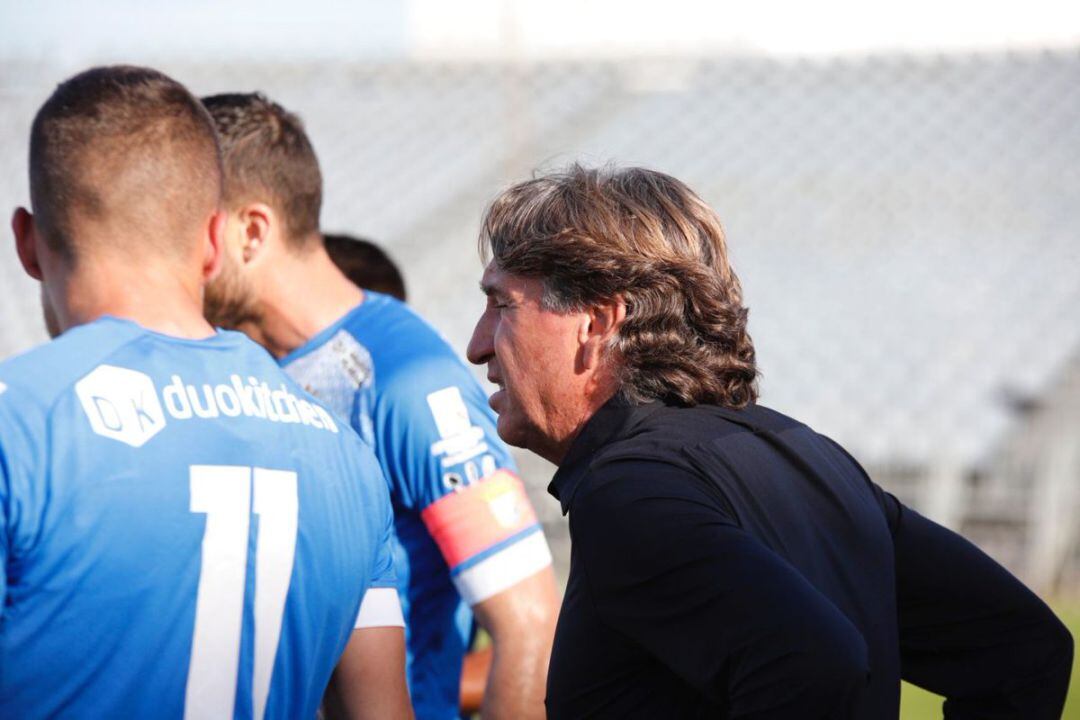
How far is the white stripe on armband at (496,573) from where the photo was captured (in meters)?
2.20

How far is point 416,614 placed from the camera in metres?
2.36

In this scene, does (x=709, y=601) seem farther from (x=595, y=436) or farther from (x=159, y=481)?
(x=159, y=481)

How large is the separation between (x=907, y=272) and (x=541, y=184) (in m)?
9.47

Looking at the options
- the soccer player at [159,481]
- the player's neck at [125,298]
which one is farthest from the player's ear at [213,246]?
the player's neck at [125,298]

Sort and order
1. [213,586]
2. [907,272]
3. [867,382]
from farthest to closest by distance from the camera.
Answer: [907,272] → [867,382] → [213,586]

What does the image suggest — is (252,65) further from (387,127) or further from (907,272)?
(907,272)

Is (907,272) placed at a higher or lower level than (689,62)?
lower

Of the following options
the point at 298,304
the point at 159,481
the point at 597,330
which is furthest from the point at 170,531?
the point at 298,304

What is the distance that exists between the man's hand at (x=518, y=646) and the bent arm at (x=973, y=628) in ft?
2.36

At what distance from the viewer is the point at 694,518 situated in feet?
4.30

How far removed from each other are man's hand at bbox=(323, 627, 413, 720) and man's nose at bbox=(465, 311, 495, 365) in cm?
45

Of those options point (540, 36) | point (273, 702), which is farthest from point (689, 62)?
point (273, 702)

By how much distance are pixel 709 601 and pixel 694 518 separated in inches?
3.5

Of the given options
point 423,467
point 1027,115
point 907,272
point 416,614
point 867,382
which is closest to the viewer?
point 423,467
